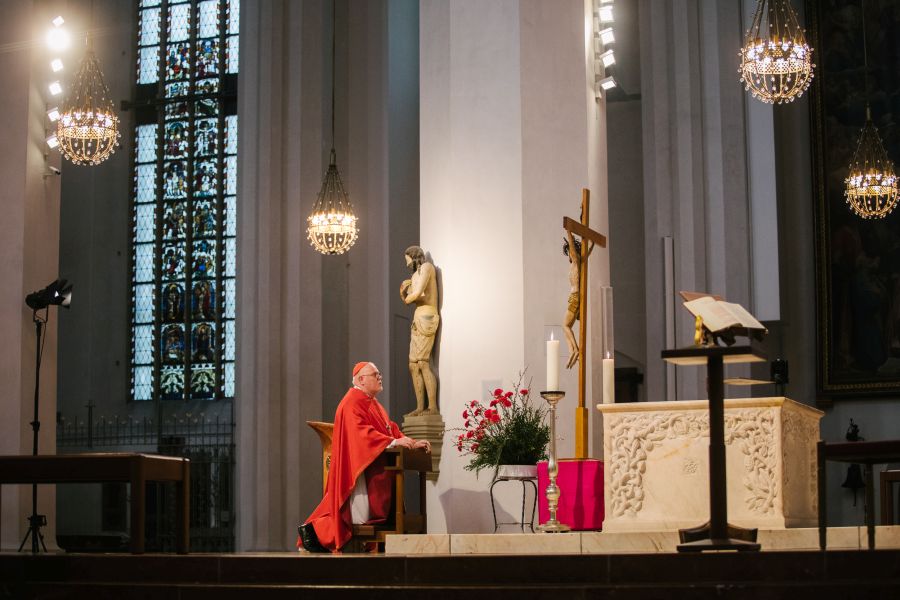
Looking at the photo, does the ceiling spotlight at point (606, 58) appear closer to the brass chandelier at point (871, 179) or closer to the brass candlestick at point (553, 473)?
the brass chandelier at point (871, 179)

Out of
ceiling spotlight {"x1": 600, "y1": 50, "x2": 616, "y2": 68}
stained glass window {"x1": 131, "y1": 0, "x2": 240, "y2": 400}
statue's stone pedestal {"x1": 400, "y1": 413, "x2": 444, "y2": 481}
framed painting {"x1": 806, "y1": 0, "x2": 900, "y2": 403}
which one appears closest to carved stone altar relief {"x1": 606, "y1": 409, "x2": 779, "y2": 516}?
statue's stone pedestal {"x1": 400, "y1": 413, "x2": 444, "y2": 481}

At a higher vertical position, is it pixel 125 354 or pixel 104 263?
pixel 104 263

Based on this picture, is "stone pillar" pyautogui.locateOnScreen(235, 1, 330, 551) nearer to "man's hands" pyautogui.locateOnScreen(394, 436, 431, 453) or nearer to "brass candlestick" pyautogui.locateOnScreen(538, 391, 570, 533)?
"man's hands" pyautogui.locateOnScreen(394, 436, 431, 453)

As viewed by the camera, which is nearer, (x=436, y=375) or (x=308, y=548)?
(x=308, y=548)

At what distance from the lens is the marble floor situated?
7.70 meters

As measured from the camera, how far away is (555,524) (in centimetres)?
871

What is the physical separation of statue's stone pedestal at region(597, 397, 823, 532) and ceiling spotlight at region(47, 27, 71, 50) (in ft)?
24.8

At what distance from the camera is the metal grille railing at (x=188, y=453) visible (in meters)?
18.1

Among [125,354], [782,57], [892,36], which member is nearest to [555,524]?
[782,57]

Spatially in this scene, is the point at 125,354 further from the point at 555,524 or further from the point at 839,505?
the point at 555,524

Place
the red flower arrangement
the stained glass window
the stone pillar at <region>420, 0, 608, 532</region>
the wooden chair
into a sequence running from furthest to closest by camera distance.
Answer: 1. the stained glass window
2. the stone pillar at <region>420, 0, 608, 532</region>
3. the red flower arrangement
4. the wooden chair

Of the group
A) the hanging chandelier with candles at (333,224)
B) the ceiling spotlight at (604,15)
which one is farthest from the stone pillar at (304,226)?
the ceiling spotlight at (604,15)

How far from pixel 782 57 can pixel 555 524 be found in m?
5.92

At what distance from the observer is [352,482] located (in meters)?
9.25
